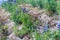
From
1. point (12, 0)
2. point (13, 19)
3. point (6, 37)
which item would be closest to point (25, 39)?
point (6, 37)

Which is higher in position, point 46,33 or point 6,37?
point 46,33

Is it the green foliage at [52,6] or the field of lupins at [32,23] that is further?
the green foliage at [52,6]

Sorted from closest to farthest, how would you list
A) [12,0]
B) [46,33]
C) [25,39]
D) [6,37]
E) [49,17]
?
1. [46,33]
2. [25,39]
3. [6,37]
4. [49,17]
5. [12,0]

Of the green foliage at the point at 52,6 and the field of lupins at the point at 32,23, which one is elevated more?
the green foliage at the point at 52,6

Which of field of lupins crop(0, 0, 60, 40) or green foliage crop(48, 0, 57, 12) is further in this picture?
green foliage crop(48, 0, 57, 12)

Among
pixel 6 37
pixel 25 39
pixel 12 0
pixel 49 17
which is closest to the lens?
pixel 25 39

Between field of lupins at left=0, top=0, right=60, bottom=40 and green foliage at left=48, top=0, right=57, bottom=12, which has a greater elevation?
green foliage at left=48, top=0, right=57, bottom=12

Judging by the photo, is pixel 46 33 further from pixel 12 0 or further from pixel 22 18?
pixel 12 0

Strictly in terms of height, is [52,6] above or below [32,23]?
above
